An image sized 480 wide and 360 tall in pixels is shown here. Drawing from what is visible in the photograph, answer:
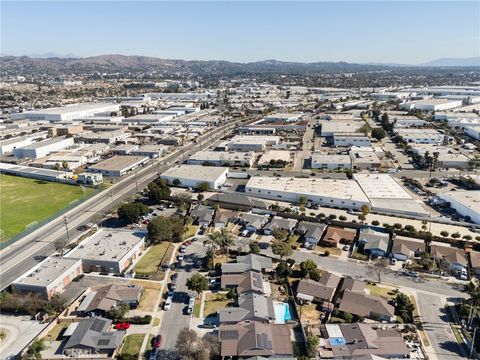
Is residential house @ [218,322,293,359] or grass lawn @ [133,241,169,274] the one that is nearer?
residential house @ [218,322,293,359]

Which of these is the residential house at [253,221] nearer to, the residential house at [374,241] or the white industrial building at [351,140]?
the residential house at [374,241]

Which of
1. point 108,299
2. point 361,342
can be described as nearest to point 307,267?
point 361,342

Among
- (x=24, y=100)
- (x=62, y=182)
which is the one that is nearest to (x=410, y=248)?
(x=62, y=182)

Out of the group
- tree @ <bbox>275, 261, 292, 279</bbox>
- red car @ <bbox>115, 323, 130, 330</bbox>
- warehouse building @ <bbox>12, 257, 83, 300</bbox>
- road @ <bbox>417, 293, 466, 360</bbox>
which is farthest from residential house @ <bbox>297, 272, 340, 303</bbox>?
warehouse building @ <bbox>12, 257, 83, 300</bbox>

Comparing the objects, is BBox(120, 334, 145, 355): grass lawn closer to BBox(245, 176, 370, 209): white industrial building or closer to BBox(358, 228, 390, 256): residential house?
BBox(358, 228, 390, 256): residential house

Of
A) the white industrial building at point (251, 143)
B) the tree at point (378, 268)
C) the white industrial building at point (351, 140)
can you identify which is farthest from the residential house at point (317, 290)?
the white industrial building at point (351, 140)
